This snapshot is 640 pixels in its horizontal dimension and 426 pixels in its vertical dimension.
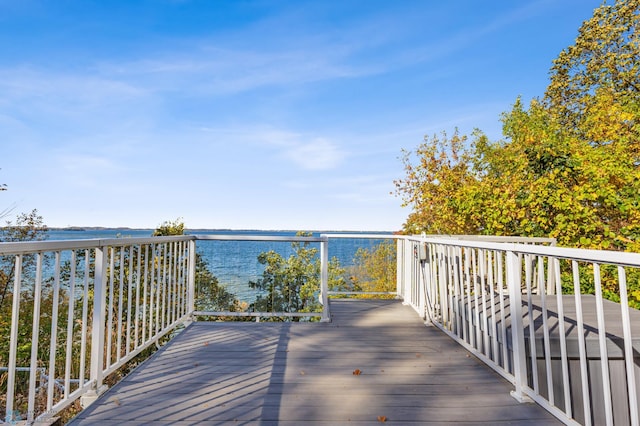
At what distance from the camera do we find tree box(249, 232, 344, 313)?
5258 mm

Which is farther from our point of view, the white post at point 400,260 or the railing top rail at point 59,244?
the white post at point 400,260

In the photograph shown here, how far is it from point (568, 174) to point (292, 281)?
5314 millimetres

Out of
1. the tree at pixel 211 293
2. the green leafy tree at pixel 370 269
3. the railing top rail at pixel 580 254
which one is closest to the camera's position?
the railing top rail at pixel 580 254

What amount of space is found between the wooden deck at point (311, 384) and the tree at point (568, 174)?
12.9ft

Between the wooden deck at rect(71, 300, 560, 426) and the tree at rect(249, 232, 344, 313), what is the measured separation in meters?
1.41

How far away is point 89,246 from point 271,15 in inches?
350

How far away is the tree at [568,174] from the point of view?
18.2ft

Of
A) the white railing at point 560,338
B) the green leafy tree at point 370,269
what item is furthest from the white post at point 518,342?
the green leafy tree at point 370,269

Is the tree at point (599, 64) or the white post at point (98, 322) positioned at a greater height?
the tree at point (599, 64)

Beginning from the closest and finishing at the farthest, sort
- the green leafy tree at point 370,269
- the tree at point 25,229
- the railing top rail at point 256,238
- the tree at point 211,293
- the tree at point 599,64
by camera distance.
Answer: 1. the railing top rail at point 256,238
2. the tree at point 211,293
3. the green leafy tree at point 370,269
4. the tree at point 599,64
5. the tree at point 25,229

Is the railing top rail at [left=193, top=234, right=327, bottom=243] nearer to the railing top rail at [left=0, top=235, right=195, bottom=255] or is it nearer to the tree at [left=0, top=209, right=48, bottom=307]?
the railing top rail at [left=0, top=235, right=195, bottom=255]

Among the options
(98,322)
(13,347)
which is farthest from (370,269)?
(13,347)

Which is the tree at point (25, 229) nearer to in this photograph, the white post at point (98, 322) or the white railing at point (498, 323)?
the white railing at point (498, 323)

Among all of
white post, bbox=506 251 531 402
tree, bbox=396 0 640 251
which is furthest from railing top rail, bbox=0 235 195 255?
tree, bbox=396 0 640 251
